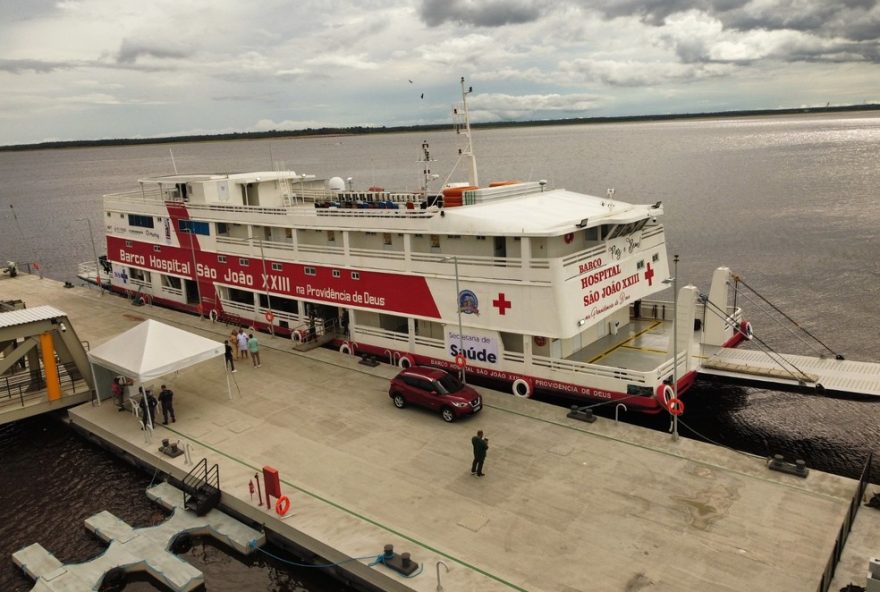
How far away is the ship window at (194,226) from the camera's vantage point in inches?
1193

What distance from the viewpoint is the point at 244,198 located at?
1224 inches

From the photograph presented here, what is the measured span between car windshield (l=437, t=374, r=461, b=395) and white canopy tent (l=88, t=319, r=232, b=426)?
7115 mm

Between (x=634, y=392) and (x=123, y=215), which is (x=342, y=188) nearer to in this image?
(x=123, y=215)

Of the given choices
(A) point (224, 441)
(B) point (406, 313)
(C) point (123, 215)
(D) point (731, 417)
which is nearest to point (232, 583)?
(A) point (224, 441)

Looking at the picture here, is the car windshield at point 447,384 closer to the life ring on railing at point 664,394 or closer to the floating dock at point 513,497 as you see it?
the floating dock at point 513,497

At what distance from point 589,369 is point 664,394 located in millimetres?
2263

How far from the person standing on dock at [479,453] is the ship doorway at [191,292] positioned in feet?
73.0

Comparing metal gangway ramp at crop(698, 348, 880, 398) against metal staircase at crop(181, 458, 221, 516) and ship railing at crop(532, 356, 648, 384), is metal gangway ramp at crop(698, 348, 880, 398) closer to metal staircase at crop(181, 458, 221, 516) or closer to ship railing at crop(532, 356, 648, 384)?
ship railing at crop(532, 356, 648, 384)

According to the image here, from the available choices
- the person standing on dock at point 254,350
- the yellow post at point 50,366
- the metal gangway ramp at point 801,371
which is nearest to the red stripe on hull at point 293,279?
the person standing on dock at point 254,350

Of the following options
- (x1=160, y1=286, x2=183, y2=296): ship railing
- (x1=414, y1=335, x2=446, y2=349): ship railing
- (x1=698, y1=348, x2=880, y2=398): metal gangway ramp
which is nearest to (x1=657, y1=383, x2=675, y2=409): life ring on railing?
(x1=698, y1=348, x2=880, y2=398): metal gangway ramp

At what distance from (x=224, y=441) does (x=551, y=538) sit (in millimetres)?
9888

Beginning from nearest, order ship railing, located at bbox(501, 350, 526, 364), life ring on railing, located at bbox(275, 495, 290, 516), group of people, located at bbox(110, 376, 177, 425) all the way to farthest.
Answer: life ring on railing, located at bbox(275, 495, 290, 516) < group of people, located at bbox(110, 376, 177, 425) < ship railing, located at bbox(501, 350, 526, 364)

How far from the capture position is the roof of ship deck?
19.5m

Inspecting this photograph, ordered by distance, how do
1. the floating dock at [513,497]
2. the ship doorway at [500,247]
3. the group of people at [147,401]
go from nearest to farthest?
1. the floating dock at [513,497]
2. the group of people at [147,401]
3. the ship doorway at [500,247]
